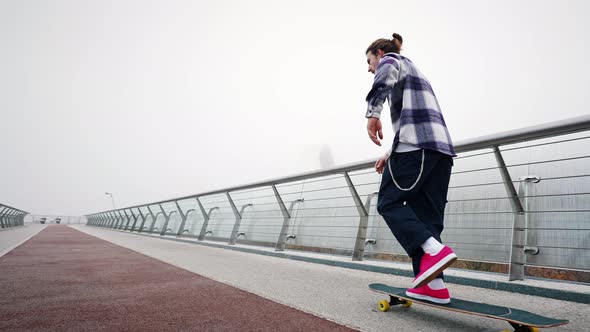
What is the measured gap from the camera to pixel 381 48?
95.8 inches

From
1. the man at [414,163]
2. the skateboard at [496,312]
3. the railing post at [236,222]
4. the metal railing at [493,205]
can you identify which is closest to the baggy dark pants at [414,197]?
the man at [414,163]

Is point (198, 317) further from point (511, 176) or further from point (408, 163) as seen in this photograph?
point (511, 176)

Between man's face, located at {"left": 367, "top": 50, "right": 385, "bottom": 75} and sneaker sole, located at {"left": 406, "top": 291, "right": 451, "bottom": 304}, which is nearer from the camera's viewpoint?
sneaker sole, located at {"left": 406, "top": 291, "right": 451, "bottom": 304}

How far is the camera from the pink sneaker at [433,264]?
1.81m

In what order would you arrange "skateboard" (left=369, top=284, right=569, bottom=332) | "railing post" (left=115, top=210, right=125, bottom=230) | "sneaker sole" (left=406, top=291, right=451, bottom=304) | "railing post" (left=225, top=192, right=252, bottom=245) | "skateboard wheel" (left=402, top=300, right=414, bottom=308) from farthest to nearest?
"railing post" (left=115, top=210, right=125, bottom=230) < "railing post" (left=225, top=192, right=252, bottom=245) < "skateboard wheel" (left=402, top=300, right=414, bottom=308) < "sneaker sole" (left=406, top=291, right=451, bottom=304) < "skateboard" (left=369, top=284, right=569, bottom=332)

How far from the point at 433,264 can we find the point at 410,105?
1008mm

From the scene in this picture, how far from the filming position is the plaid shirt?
2.09 m

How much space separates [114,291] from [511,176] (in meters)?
3.74

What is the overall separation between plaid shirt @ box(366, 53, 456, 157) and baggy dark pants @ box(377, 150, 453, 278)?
8 cm

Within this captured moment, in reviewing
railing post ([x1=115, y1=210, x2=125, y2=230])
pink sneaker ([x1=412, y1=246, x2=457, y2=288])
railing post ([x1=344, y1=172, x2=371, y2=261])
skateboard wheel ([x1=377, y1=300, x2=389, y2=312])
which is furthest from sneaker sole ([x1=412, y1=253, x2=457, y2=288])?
railing post ([x1=115, y1=210, x2=125, y2=230])

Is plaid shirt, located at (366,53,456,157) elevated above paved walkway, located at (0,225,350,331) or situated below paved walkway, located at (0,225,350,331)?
above

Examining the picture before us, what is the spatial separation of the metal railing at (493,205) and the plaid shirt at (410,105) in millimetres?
1093

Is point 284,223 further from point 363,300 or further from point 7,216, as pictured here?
point 7,216

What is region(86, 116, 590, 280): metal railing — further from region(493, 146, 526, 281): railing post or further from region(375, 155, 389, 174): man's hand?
region(375, 155, 389, 174): man's hand
